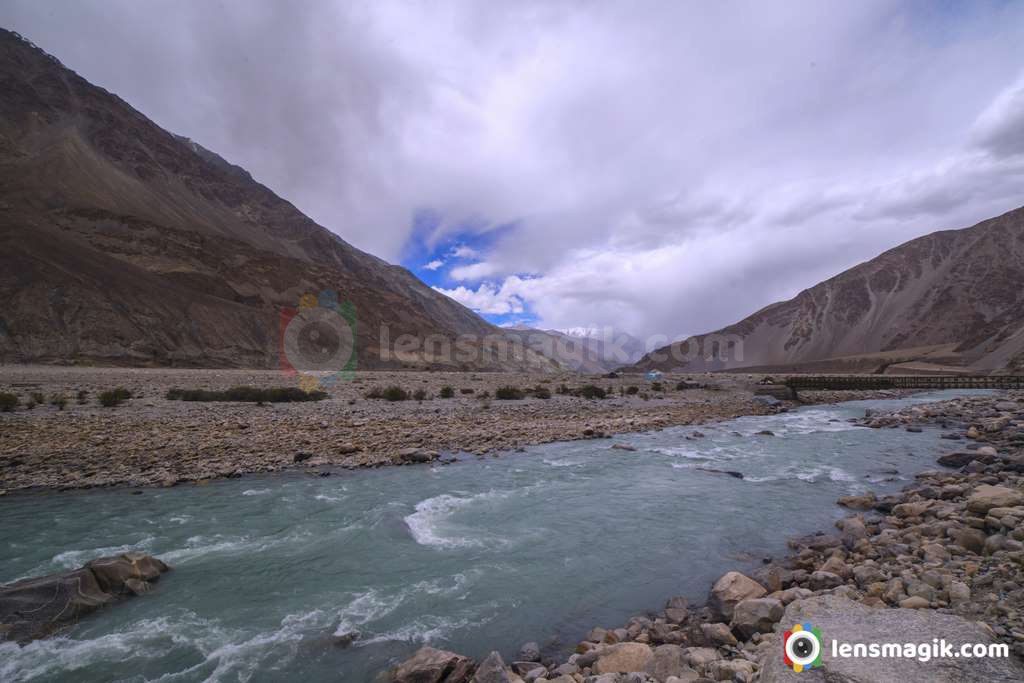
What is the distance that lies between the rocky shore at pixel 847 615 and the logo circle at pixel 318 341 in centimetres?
6218

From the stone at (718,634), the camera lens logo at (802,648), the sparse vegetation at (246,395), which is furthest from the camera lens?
the sparse vegetation at (246,395)

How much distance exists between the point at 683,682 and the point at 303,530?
7.18m

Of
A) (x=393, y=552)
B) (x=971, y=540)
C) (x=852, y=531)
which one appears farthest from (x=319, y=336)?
(x=971, y=540)

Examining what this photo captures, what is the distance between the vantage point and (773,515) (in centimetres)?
980

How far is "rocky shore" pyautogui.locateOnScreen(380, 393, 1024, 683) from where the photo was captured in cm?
365

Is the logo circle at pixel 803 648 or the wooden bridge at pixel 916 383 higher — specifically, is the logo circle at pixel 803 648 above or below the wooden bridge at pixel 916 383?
below

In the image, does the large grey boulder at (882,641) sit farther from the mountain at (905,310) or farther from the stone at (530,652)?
the mountain at (905,310)

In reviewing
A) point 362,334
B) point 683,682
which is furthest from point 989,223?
point 683,682

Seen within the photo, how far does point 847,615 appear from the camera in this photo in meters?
4.34

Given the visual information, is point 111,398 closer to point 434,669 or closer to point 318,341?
point 434,669

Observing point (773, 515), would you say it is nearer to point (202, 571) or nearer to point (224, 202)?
point (202, 571)

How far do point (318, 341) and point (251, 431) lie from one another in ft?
190

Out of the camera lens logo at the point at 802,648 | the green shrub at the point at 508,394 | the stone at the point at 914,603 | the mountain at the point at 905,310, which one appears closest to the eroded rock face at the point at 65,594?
the camera lens logo at the point at 802,648

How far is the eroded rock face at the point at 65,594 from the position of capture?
5.64 m
